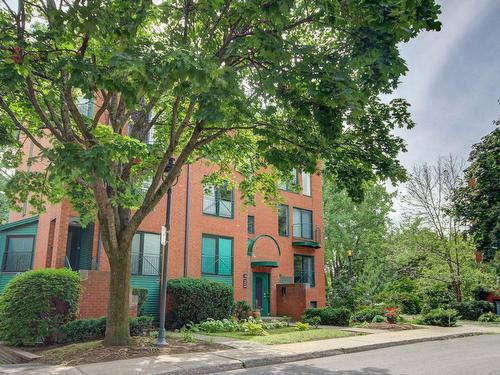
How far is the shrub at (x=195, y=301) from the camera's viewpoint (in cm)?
1677

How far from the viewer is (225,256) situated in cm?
2150

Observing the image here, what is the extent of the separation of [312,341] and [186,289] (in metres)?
6.04

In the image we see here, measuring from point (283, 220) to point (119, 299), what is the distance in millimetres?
16344

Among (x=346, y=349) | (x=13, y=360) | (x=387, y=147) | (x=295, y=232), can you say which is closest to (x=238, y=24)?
(x=387, y=147)

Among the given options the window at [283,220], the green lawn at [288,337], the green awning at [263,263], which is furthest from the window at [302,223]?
the green lawn at [288,337]

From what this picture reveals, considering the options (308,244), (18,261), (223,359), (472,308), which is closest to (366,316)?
(308,244)

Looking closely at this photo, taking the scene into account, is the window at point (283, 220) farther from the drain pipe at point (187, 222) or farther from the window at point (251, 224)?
the drain pipe at point (187, 222)

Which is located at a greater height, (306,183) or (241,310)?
(306,183)

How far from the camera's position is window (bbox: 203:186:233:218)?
21.4 metres

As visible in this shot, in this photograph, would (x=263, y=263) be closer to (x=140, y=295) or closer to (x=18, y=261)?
(x=140, y=295)

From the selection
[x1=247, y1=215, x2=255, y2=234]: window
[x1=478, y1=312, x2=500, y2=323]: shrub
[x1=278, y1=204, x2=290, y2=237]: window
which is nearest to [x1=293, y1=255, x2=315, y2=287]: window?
[x1=278, y1=204, x2=290, y2=237]: window

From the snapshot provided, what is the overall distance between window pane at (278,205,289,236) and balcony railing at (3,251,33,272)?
13.3 m

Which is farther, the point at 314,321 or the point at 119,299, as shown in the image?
the point at 314,321

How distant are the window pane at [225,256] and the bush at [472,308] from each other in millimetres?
13735
